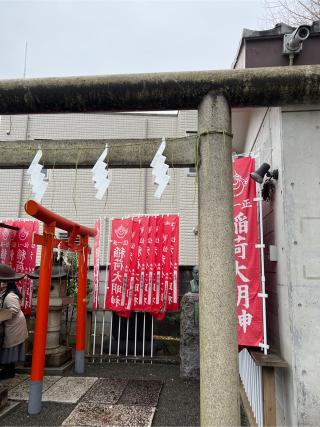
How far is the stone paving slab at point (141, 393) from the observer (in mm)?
5980

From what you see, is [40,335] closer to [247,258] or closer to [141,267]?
[141,267]

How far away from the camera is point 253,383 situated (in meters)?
5.00

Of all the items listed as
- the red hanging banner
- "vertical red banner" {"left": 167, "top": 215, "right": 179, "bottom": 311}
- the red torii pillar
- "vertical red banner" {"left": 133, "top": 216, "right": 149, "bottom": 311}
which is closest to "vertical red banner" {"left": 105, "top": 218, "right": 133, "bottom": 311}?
the red hanging banner

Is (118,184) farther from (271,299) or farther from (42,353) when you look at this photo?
(271,299)

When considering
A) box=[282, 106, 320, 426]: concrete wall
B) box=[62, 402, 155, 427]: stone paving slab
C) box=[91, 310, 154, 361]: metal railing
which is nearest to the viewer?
box=[282, 106, 320, 426]: concrete wall

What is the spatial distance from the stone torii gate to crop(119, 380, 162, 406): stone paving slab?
9.17ft

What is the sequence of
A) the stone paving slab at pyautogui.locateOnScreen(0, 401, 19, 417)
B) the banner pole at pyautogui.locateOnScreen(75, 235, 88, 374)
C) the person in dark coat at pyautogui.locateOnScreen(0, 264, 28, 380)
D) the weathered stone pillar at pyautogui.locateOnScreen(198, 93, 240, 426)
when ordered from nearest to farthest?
1. the weathered stone pillar at pyautogui.locateOnScreen(198, 93, 240, 426)
2. the stone paving slab at pyautogui.locateOnScreen(0, 401, 19, 417)
3. the person in dark coat at pyautogui.locateOnScreen(0, 264, 28, 380)
4. the banner pole at pyautogui.locateOnScreen(75, 235, 88, 374)

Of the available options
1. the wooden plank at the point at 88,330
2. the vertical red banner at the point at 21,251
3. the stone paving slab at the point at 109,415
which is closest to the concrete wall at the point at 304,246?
the stone paving slab at the point at 109,415

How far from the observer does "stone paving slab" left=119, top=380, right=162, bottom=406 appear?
5.98m

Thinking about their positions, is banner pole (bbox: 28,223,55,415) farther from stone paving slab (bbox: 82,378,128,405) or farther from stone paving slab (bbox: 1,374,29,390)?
stone paving slab (bbox: 1,374,29,390)

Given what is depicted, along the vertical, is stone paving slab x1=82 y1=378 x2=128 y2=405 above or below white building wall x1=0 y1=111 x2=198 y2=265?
below

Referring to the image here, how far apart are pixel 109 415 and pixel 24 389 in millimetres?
2119

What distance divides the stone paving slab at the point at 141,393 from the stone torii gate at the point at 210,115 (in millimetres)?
2795

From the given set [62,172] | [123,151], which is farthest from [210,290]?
[62,172]
